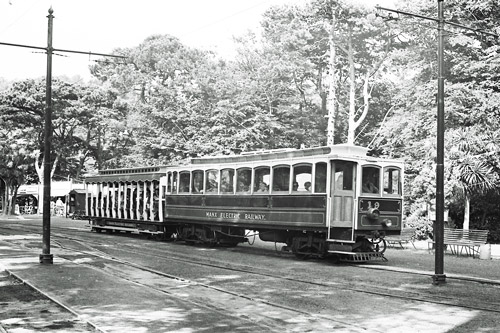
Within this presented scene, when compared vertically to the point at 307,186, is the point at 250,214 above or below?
below

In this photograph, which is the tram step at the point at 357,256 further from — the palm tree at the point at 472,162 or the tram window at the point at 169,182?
the tram window at the point at 169,182

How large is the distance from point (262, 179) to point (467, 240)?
688 cm

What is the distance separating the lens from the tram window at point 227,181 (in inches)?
819

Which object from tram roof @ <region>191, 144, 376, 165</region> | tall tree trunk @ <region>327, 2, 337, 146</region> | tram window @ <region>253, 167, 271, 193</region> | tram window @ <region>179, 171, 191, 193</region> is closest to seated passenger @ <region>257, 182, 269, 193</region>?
tram window @ <region>253, 167, 271, 193</region>

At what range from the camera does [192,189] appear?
2323cm

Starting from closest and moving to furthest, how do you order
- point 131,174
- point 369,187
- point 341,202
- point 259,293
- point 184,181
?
point 259,293 → point 341,202 → point 369,187 → point 184,181 → point 131,174

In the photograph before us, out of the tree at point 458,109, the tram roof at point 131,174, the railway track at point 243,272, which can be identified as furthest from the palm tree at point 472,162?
the tram roof at point 131,174

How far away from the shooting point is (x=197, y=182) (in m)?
22.9

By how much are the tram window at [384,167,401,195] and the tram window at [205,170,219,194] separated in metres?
6.21

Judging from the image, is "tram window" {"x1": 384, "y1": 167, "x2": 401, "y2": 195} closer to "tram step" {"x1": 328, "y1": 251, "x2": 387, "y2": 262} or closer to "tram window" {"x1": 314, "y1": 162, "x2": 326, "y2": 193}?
"tram step" {"x1": 328, "y1": 251, "x2": 387, "y2": 262}

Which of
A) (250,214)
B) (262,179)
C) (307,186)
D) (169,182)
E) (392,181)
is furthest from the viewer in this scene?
(169,182)

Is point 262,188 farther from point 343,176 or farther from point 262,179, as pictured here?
point 343,176

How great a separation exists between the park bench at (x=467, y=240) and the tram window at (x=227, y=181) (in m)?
7.28

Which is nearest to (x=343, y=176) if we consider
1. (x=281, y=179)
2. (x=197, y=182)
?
(x=281, y=179)
